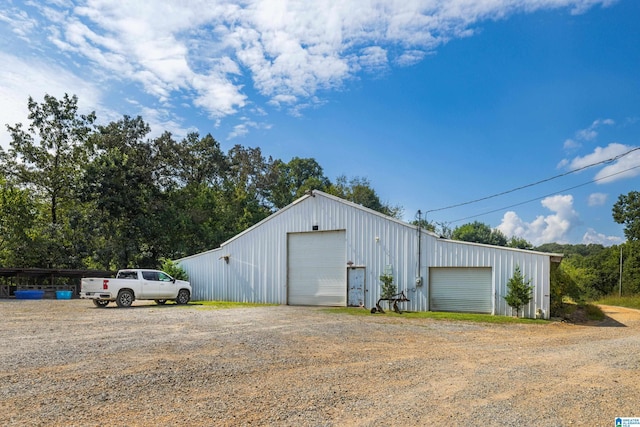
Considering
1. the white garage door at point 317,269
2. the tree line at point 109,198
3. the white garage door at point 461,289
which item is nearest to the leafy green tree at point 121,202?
the tree line at point 109,198

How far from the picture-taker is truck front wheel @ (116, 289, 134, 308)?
20.4m

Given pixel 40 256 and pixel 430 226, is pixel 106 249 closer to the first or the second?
pixel 40 256

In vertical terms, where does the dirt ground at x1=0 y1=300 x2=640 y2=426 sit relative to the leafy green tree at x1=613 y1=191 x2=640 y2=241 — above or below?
below

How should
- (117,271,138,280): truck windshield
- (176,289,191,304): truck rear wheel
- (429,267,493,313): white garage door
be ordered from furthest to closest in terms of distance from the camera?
(176,289,191,304): truck rear wheel, (117,271,138,280): truck windshield, (429,267,493,313): white garage door

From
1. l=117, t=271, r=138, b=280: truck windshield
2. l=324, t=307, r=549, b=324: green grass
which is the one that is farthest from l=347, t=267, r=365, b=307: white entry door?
l=117, t=271, r=138, b=280: truck windshield

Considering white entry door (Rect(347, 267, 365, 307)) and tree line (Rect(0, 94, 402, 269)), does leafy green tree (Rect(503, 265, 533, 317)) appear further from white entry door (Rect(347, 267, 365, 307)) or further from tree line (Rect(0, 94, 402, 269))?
tree line (Rect(0, 94, 402, 269))

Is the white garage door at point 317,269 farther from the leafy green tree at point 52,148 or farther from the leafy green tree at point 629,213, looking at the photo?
the leafy green tree at point 629,213

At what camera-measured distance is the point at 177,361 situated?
26.0 feet

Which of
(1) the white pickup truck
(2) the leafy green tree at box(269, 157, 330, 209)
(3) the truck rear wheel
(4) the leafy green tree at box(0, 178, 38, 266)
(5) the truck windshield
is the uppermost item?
(2) the leafy green tree at box(269, 157, 330, 209)

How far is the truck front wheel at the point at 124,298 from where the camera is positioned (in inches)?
803

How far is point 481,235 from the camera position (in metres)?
72.8

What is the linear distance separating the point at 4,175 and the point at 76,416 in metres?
40.0

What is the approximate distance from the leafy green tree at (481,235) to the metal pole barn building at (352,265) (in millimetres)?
50792

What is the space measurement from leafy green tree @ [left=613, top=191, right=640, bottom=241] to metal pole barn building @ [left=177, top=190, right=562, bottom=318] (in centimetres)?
4928
